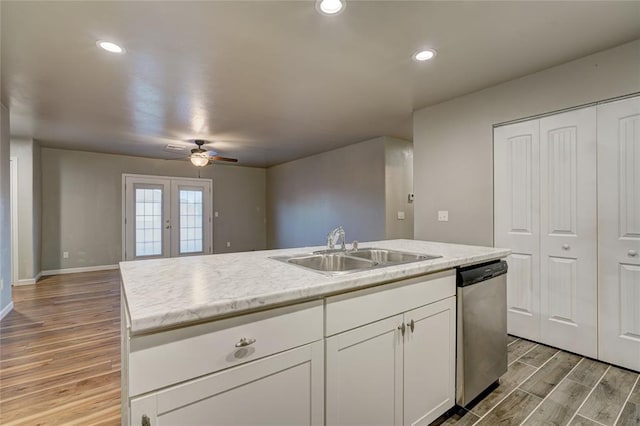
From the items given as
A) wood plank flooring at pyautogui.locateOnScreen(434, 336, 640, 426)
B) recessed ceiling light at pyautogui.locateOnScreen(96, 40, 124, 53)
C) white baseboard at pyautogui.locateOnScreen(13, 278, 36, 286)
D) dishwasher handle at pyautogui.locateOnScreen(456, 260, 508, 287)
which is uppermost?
recessed ceiling light at pyautogui.locateOnScreen(96, 40, 124, 53)

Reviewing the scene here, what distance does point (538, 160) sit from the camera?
2.74 m

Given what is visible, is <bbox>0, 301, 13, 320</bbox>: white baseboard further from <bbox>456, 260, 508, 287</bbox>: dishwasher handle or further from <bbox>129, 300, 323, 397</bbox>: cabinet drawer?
<bbox>456, 260, 508, 287</bbox>: dishwasher handle

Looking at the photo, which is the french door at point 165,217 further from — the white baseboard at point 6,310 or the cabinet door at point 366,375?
the cabinet door at point 366,375

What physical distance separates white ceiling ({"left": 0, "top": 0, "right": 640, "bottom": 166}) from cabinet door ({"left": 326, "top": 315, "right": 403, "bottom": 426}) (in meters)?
1.89

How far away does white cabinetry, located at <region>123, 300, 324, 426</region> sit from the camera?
85 cm

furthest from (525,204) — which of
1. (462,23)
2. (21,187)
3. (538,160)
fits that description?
(21,187)

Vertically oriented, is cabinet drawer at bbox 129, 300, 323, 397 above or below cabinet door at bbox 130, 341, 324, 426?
above

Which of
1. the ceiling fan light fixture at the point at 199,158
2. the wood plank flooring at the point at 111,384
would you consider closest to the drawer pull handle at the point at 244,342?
the wood plank flooring at the point at 111,384

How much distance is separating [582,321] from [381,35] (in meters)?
2.79

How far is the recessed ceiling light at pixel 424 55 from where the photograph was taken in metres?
2.36

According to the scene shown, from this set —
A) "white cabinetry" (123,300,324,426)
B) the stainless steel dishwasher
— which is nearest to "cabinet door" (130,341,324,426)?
"white cabinetry" (123,300,324,426)

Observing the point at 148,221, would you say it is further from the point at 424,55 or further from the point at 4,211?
the point at 424,55

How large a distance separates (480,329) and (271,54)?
97.6 inches

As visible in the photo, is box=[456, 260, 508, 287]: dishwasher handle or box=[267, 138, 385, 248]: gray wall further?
box=[267, 138, 385, 248]: gray wall
